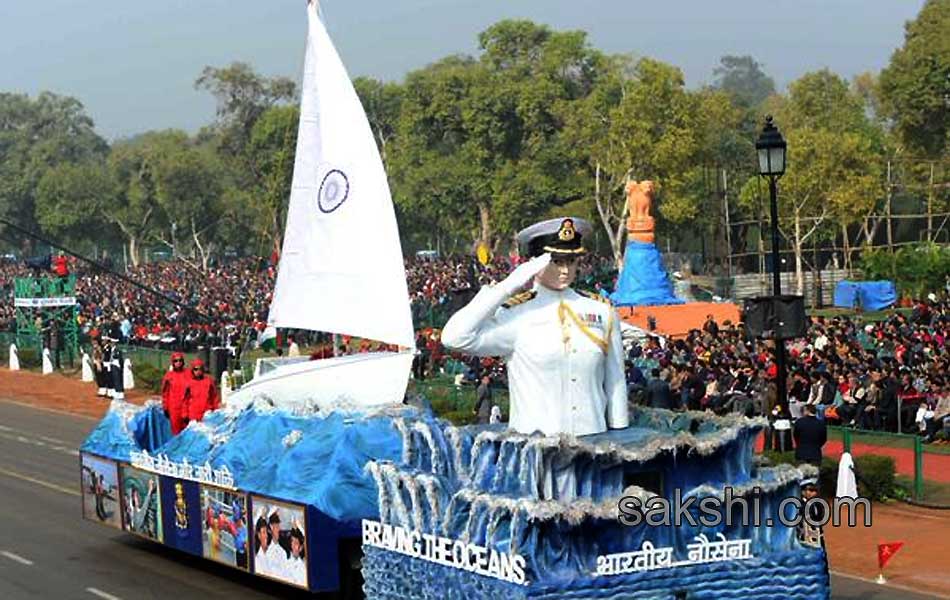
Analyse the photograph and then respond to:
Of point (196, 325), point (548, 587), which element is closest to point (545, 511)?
point (548, 587)

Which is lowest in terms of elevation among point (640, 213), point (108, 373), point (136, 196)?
point (108, 373)

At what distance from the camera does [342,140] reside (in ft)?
61.2

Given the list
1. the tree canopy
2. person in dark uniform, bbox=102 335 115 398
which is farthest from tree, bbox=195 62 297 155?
person in dark uniform, bbox=102 335 115 398

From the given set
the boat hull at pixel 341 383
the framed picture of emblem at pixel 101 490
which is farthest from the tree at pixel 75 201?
the boat hull at pixel 341 383

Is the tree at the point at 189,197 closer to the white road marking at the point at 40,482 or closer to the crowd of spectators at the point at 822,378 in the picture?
the crowd of spectators at the point at 822,378

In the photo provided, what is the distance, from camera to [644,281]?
50.5 metres

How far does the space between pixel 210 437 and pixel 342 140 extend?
12.7 feet

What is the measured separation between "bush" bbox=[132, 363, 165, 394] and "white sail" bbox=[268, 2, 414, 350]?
79.0 feet

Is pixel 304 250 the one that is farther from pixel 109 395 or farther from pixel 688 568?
pixel 109 395

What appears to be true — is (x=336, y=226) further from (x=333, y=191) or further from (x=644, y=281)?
(x=644, y=281)

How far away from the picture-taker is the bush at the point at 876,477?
867 inches

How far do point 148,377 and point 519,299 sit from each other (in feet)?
105

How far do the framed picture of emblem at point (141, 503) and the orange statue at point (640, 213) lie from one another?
113ft
